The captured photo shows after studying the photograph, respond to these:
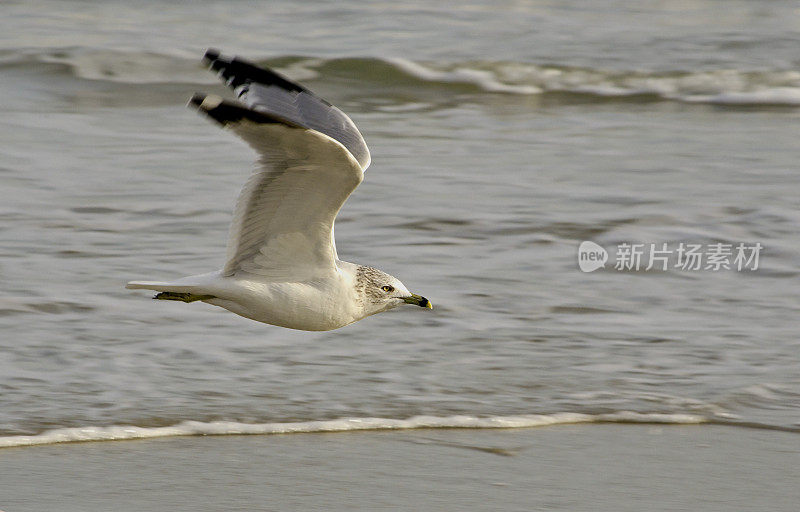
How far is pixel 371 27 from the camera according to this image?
596 inches

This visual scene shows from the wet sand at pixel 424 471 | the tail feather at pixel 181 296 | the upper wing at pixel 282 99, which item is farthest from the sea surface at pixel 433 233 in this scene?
the upper wing at pixel 282 99

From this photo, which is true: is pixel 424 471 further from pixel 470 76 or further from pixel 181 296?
pixel 470 76

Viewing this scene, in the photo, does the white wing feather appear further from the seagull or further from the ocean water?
the ocean water

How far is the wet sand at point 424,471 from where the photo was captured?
404 cm

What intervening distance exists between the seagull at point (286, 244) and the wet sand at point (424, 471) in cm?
46

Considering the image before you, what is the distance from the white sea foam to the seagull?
361 millimetres

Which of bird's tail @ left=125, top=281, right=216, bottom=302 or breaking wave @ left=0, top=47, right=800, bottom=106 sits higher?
breaking wave @ left=0, top=47, right=800, bottom=106

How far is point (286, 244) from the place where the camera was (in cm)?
460

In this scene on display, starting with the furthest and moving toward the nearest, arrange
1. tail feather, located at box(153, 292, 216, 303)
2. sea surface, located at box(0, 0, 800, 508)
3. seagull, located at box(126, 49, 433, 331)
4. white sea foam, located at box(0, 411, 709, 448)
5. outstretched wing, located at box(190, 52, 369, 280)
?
sea surface, located at box(0, 0, 800, 508) < tail feather, located at box(153, 292, 216, 303) < white sea foam, located at box(0, 411, 709, 448) < seagull, located at box(126, 49, 433, 331) < outstretched wing, located at box(190, 52, 369, 280)

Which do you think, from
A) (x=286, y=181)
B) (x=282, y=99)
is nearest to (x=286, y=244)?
(x=286, y=181)

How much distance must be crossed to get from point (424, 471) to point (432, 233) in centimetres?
313

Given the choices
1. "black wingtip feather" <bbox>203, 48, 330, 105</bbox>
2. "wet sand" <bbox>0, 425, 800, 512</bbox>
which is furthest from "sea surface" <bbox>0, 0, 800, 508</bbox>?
"black wingtip feather" <bbox>203, 48, 330, 105</bbox>

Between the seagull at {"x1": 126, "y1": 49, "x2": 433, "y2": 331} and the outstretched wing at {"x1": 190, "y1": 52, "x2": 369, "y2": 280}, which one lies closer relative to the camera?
the outstretched wing at {"x1": 190, "y1": 52, "x2": 369, "y2": 280}

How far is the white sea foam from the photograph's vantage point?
4.51m
